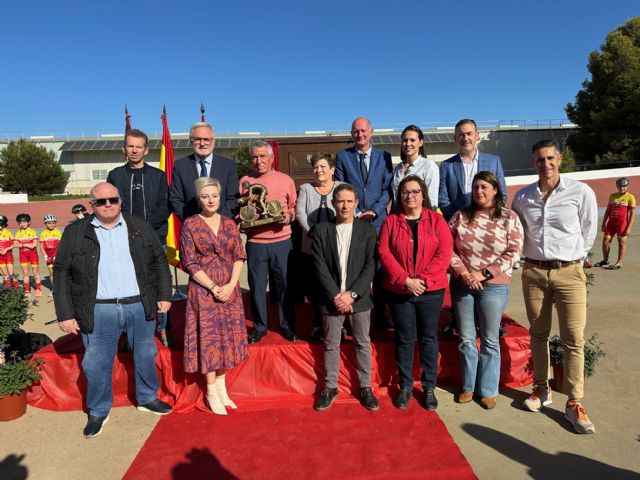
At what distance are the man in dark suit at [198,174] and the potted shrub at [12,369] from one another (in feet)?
5.21

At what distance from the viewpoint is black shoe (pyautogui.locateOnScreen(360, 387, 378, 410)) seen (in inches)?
135

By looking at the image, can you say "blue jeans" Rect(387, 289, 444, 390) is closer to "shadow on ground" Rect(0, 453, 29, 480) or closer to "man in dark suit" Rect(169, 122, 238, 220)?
"man in dark suit" Rect(169, 122, 238, 220)

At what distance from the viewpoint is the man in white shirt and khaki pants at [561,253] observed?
311cm

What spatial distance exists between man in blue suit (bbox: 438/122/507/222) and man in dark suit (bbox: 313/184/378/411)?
0.93 m

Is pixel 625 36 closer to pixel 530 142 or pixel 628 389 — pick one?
pixel 530 142

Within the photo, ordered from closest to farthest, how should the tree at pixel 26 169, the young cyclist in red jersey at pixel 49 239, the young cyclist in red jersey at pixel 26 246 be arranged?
the young cyclist in red jersey at pixel 26 246 < the young cyclist in red jersey at pixel 49 239 < the tree at pixel 26 169

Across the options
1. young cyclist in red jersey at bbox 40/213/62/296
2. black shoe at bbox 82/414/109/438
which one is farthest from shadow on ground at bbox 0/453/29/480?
young cyclist in red jersey at bbox 40/213/62/296

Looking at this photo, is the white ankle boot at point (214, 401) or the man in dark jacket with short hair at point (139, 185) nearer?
the white ankle boot at point (214, 401)

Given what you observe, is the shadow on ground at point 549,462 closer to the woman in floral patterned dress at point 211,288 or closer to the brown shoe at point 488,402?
the brown shoe at point 488,402

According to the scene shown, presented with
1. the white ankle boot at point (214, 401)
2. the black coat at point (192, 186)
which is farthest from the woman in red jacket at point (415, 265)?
the white ankle boot at point (214, 401)

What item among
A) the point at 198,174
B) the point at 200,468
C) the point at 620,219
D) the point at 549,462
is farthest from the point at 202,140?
the point at 620,219

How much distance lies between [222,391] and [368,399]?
1.21 meters

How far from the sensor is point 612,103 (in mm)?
25734

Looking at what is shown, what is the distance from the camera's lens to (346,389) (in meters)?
3.75
